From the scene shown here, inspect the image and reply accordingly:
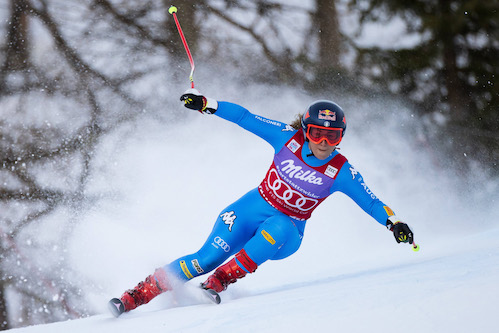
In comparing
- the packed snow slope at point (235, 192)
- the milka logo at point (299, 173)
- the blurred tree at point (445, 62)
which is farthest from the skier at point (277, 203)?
the blurred tree at point (445, 62)

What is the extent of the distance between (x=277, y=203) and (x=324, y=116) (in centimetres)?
63

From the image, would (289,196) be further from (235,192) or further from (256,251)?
(235,192)

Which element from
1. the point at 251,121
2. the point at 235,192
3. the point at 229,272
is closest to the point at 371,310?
the point at 229,272

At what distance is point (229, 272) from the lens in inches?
129

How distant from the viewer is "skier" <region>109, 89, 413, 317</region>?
3.24m

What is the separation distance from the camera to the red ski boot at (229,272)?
10.6 ft

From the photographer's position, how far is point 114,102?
7.66m

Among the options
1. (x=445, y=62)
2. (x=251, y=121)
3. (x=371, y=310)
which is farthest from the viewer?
(x=445, y=62)

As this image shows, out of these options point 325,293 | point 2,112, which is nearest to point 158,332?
point 325,293

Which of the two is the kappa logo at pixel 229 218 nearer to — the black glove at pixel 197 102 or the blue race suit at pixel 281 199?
the blue race suit at pixel 281 199

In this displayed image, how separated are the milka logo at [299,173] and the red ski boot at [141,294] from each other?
1.00 m

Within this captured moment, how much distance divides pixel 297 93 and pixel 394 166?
1602 millimetres

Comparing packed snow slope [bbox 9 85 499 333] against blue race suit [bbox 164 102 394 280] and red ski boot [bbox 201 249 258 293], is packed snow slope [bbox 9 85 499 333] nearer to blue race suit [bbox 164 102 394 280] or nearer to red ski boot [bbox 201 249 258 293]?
blue race suit [bbox 164 102 394 280]

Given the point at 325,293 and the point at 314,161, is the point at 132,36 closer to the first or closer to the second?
the point at 314,161
